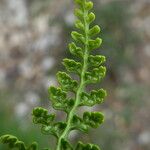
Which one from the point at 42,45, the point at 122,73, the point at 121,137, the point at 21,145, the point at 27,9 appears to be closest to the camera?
the point at 21,145

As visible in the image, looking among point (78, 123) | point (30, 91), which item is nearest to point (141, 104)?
point (30, 91)

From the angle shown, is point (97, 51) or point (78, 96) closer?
point (78, 96)

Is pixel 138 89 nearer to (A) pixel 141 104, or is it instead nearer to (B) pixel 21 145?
(A) pixel 141 104

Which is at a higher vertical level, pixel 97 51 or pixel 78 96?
pixel 97 51

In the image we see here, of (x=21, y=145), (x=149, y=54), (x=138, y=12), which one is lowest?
(x=21, y=145)

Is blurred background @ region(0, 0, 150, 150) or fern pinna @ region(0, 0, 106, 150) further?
blurred background @ region(0, 0, 150, 150)

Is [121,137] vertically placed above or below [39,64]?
below

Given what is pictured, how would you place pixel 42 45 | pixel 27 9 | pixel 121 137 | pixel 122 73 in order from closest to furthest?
pixel 121 137, pixel 122 73, pixel 42 45, pixel 27 9

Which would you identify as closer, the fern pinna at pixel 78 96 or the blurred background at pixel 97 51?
the fern pinna at pixel 78 96
